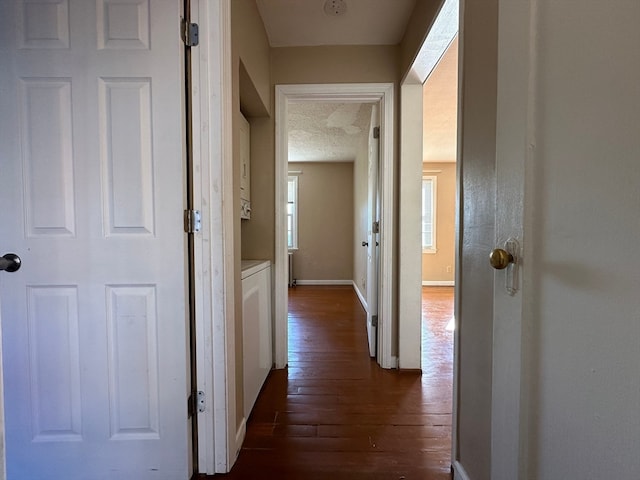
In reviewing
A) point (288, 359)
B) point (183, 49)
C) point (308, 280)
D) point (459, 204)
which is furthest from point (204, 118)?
point (308, 280)

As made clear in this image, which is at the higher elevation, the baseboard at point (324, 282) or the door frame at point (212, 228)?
the door frame at point (212, 228)

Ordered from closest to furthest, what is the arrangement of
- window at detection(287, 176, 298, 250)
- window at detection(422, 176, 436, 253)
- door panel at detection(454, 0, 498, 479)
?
door panel at detection(454, 0, 498, 479) < window at detection(287, 176, 298, 250) < window at detection(422, 176, 436, 253)

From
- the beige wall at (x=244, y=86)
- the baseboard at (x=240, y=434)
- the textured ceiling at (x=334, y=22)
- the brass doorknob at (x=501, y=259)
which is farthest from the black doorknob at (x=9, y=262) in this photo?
the textured ceiling at (x=334, y=22)

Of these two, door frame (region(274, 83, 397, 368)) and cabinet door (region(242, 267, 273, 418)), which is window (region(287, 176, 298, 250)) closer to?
door frame (region(274, 83, 397, 368))

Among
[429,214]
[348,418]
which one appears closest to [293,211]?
[429,214]

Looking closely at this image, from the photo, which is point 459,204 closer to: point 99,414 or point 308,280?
point 99,414

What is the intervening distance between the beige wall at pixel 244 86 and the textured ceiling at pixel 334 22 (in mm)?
105

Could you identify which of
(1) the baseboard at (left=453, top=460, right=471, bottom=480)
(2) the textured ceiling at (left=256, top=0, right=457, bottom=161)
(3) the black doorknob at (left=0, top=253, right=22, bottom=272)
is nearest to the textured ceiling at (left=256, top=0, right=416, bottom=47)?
(2) the textured ceiling at (left=256, top=0, right=457, bottom=161)

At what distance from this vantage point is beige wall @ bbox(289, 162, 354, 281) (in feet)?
19.7

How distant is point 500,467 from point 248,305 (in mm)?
1276

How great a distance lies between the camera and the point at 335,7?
1891mm

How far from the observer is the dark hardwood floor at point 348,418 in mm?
1319

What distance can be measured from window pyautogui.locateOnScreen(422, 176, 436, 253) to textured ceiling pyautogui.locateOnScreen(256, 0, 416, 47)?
424cm

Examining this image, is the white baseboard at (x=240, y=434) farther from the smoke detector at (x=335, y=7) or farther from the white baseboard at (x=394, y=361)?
the smoke detector at (x=335, y=7)
